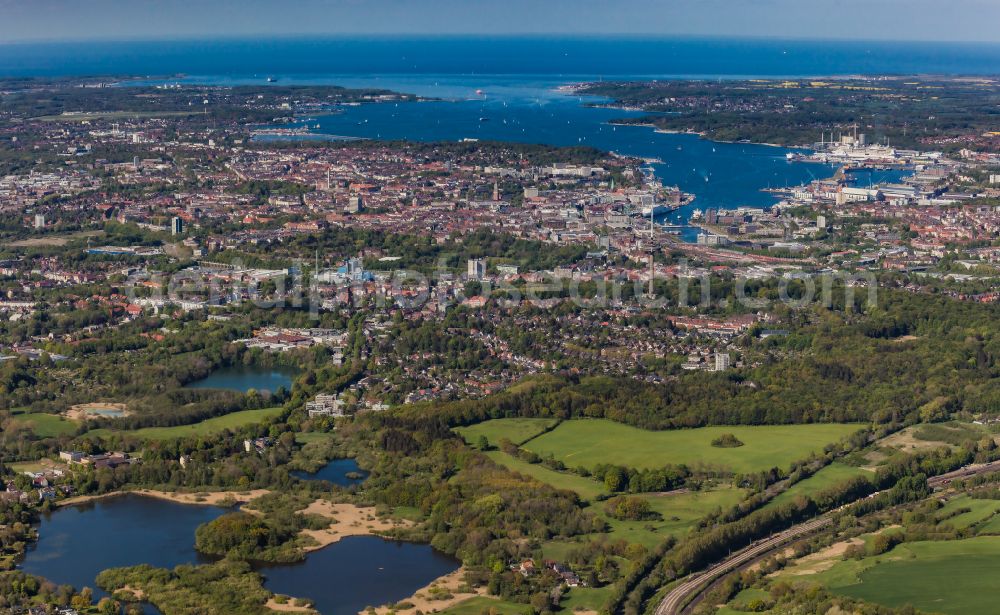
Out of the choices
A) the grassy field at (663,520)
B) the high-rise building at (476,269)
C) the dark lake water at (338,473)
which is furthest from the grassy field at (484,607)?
the high-rise building at (476,269)

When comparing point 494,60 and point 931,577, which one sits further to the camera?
point 494,60

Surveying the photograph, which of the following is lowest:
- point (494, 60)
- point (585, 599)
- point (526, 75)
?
point (494, 60)

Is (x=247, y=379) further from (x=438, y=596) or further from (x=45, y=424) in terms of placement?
(x=438, y=596)

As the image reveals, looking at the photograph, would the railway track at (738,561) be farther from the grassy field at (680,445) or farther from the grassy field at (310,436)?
the grassy field at (310,436)

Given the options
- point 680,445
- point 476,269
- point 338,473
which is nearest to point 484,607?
point 338,473

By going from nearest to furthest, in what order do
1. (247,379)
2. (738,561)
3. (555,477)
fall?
(738,561), (555,477), (247,379)

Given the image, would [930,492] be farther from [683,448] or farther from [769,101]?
[769,101]

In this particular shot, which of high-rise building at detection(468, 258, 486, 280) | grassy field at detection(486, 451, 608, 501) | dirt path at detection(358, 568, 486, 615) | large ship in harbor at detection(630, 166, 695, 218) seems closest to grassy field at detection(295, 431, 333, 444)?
grassy field at detection(486, 451, 608, 501)
